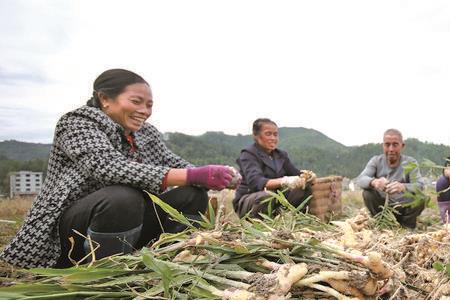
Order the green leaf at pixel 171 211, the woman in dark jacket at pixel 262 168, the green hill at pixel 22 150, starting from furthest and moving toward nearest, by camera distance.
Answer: the green hill at pixel 22 150 → the woman in dark jacket at pixel 262 168 → the green leaf at pixel 171 211

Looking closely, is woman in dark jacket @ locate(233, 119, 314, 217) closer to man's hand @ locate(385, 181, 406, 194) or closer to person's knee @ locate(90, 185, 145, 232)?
man's hand @ locate(385, 181, 406, 194)

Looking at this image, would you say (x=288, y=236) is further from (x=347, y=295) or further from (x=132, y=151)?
(x=132, y=151)

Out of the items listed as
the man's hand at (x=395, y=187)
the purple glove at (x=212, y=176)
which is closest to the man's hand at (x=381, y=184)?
the man's hand at (x=395, y=187)

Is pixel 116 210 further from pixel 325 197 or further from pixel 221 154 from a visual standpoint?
pixel 221 154

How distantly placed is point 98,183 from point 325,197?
2.58 meters

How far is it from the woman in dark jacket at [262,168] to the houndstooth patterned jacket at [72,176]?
1.77m

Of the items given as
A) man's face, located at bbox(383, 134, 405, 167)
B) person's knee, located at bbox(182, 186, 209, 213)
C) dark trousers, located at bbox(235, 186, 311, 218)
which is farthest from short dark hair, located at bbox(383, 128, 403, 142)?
person's knee, located at bbox(182, 186, 209, 213)

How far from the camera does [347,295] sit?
1.04m

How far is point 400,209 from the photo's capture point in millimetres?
4039

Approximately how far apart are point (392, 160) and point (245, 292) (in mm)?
3730

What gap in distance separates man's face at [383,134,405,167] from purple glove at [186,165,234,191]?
2.74 metres

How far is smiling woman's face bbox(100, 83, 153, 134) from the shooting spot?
2.04 m

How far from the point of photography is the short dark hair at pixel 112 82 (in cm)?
205

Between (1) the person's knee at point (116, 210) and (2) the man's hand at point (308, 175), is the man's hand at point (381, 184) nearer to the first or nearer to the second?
(2) the man's hand at point (308, 175)
